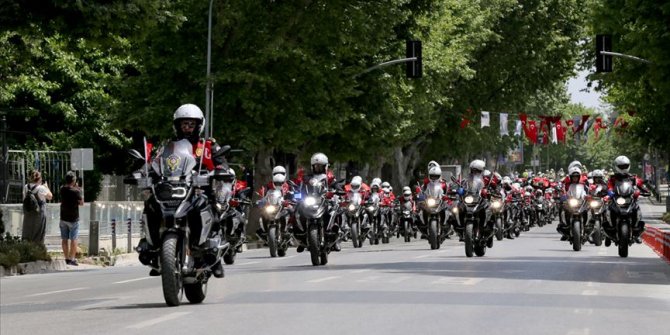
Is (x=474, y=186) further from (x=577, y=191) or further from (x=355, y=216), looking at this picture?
(x=355, y=216)

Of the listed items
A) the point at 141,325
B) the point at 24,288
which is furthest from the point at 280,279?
the point at 141,325

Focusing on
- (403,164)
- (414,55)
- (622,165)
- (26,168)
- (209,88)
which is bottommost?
(622,165)

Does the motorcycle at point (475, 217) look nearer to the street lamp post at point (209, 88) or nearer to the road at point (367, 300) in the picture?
the road at point (367, 300)

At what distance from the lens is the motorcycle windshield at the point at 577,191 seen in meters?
34.0

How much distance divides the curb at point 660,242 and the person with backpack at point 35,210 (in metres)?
11.9

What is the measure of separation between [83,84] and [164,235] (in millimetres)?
44713

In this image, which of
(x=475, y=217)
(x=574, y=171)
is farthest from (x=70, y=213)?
(x=574, y=171)

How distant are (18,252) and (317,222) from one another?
5851 mm

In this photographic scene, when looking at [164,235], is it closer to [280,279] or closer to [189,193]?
[189,193]

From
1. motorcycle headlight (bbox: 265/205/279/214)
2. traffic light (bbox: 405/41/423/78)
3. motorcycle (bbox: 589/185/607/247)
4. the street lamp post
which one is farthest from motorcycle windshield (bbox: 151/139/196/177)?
traffic light (bbox: 405/41/423/78)

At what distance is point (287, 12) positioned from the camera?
158ft

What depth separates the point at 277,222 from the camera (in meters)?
32.3

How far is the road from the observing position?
13.8 meters

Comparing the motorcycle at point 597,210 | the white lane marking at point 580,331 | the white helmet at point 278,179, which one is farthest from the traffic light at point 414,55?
the white lane marking at point 580,331
